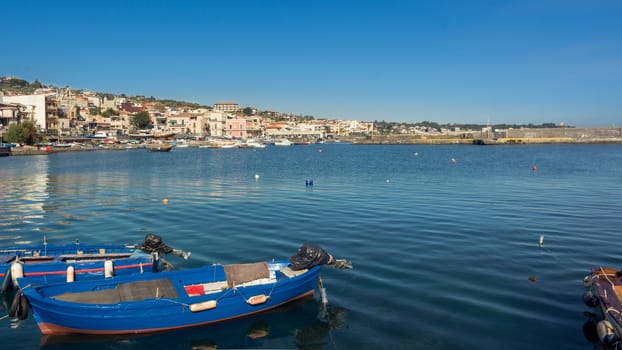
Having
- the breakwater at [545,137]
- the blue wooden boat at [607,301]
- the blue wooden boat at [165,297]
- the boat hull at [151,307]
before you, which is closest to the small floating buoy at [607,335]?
the blue wooden boat at [607,301]

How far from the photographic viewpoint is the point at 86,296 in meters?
9.59

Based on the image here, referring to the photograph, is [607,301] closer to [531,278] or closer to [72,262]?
[531,278]

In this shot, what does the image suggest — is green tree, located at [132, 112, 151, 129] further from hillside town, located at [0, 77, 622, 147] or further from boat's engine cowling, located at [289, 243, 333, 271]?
boat's engine cowling, located at [289, 243, 333, 271]

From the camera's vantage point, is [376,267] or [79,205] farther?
[79,205]

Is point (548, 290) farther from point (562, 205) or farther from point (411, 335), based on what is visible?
point (562, 205)

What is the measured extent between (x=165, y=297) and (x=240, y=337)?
1.85 m

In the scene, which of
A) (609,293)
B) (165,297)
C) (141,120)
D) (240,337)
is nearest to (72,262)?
(165,297)

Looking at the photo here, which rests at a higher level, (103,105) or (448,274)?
(103,105)

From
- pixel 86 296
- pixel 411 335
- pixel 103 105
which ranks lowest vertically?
pixel 411 335

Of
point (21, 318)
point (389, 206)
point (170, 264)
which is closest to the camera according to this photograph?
point (21, 318)

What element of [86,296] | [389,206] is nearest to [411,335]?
[86,296]

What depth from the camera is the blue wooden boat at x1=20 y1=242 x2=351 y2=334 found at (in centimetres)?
893

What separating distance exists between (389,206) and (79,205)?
17290 mm

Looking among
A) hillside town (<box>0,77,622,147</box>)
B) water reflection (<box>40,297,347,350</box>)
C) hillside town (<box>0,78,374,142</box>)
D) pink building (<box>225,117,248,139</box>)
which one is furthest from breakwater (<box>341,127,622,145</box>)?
water reflection (<box>40,297,347,350</box>)
